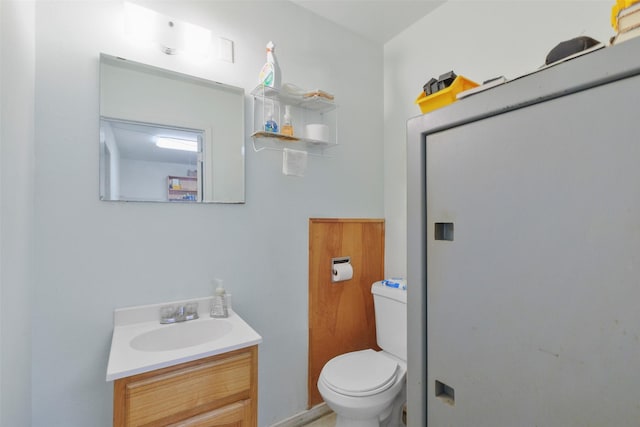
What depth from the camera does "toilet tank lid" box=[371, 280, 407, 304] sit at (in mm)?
1704

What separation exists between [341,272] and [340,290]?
146 mm

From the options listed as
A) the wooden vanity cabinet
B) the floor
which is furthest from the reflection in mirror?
the floor

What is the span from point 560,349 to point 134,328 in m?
1.45

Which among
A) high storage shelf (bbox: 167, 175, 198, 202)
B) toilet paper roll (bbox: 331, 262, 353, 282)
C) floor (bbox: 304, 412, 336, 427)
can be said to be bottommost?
floor (bbox: 304, 412, 336, 427)

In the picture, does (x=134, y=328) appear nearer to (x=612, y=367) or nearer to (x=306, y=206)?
(x=306, y=206)

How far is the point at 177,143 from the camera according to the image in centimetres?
144

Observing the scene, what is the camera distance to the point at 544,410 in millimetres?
675

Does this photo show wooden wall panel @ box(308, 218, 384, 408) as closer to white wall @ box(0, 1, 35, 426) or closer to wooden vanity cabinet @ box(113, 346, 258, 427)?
wooden vanity cabinet @ box(113, 346, 258, 427)

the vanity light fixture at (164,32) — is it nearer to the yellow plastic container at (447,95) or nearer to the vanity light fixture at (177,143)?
the vanity light fixture at (177,143)

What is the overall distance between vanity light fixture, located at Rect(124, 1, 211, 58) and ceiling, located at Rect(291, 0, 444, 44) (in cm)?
71

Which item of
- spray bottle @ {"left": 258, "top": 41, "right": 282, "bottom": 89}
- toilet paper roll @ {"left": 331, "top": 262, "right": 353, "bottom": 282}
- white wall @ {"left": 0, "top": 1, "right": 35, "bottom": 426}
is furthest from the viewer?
toilet paper roll @ {"left": 331, "top": 262, "right": 353, "bottom": 282}

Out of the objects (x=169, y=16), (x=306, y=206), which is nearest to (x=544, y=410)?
(x=306, y=206)

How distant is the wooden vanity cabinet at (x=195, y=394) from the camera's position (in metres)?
0.94

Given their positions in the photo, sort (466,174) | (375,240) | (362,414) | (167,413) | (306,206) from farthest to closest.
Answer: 1. (375,240)
2. (306,206)
3. (362,414)
4. (167,413)
5. (466,174)
